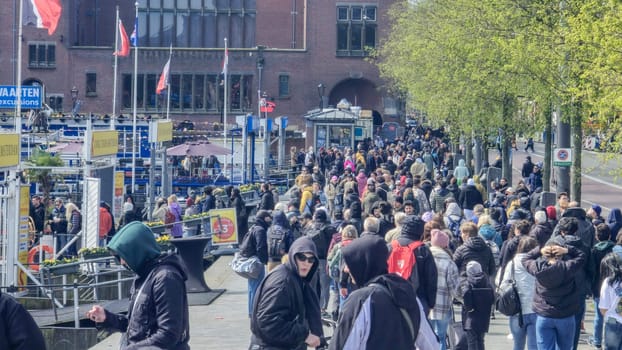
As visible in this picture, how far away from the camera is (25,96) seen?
80.6 ft

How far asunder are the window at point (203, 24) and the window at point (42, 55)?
6.91m

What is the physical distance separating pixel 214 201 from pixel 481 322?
18.3m

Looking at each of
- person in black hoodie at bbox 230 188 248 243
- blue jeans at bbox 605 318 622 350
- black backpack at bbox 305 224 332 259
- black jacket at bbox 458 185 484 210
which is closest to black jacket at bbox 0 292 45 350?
blue jeans at bbox 605 318 622 350

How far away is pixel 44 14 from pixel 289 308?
2204 centimetres

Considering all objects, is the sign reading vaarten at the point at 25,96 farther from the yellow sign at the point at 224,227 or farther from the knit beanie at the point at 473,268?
the knit beanie at the point at 473,268

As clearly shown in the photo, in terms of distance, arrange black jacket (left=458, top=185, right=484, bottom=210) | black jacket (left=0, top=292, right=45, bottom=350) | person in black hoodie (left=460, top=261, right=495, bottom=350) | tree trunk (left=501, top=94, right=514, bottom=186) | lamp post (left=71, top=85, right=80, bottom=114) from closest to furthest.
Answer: black jacket (left=0, top=292, right=45, bottom=350) → person in black hoodie (left=460, top=261, right=495, bottom=350) → black jacket (left=458, top=185, right=484, bottom=210) → tree trunk (left=501, top=94, right=514, bottom=186) → lamp post (left=71, top=85, right=80, bottom=114)

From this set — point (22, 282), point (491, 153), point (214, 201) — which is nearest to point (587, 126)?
A: point (214, 201)

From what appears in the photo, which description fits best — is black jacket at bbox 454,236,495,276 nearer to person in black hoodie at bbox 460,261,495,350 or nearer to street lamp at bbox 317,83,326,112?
person in black hoodie at bbox 460,261,495,350

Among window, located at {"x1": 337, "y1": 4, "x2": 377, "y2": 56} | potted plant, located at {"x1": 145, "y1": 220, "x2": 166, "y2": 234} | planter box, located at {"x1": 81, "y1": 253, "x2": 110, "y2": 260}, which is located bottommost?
planter box, located at {"x1": 81, "y1": 253, "x2": 110, "y2": 260}

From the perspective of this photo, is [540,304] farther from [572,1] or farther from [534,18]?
[534,18]

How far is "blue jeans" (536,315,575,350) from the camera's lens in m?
12.1

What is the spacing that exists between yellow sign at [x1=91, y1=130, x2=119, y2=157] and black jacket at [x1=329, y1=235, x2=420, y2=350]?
17352mm

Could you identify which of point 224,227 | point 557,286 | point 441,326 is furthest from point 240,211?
point 557,286

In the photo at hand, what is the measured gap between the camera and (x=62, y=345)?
17.0 m
